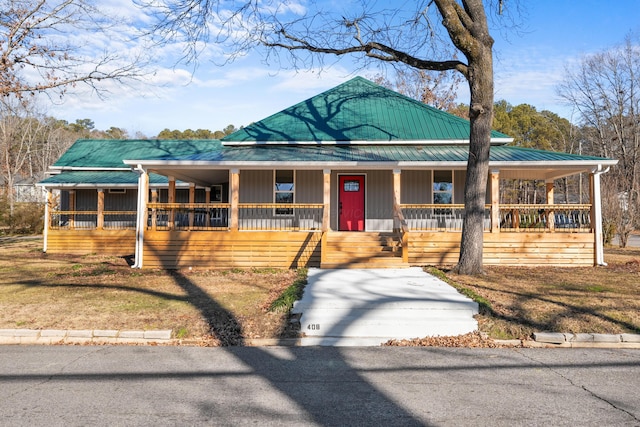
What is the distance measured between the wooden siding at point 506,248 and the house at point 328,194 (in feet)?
0.10

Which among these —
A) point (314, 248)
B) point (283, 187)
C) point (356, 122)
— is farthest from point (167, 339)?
point (356, 122)

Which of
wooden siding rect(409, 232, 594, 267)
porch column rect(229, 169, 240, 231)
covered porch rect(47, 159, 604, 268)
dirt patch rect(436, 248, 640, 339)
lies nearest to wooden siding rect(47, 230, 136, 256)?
covered porch rect(47, 159, 604, 268)

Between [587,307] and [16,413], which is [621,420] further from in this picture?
[16,413]

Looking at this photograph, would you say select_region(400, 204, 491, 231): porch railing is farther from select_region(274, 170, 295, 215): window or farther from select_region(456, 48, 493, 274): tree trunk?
select_region(456, 48, 493, 274): tree trunk

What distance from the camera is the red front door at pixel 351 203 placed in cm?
1673

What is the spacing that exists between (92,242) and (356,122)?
11.9 meters

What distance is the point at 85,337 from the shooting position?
22.7 feet

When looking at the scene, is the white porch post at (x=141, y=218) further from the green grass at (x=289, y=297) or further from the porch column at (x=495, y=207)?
the porch column at (x=495, y=207)

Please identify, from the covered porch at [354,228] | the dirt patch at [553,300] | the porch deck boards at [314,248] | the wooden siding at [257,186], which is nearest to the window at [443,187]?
the covered porch at [354,228]

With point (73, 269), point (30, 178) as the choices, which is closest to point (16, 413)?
point (73, 269)

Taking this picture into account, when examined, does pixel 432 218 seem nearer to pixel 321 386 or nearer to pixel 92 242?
pixel 321 386

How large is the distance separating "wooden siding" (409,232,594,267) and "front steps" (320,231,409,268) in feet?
2.46

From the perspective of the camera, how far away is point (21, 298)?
9094mm

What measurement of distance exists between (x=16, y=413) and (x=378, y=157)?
39.1 feet
